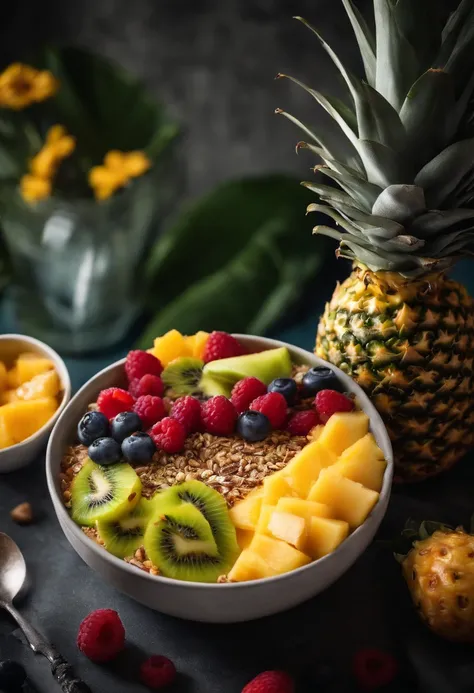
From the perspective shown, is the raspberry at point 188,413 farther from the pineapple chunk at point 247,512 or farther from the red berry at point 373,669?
the red berry at point 373,669

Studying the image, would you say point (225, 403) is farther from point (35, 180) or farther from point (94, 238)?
point (35, 180)

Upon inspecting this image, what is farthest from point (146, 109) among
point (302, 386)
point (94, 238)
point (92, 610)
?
point (92, 610)

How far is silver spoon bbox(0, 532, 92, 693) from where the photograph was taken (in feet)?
3.86

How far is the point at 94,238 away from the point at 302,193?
573mm

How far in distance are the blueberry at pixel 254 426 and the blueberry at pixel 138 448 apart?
158 mm

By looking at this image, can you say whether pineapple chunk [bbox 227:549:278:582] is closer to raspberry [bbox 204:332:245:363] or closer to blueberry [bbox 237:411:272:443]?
blueberry [bbox 237:411:272:443]

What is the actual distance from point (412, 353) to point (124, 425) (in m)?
0.51

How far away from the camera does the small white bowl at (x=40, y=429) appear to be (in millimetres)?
1496

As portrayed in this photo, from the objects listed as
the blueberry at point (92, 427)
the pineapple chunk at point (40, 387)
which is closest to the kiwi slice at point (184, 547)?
the blueberry at point (92, 427)

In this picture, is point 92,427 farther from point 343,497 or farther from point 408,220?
point 408,220

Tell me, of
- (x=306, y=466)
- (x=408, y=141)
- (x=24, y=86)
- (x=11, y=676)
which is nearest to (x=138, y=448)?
(x=306, y=466)

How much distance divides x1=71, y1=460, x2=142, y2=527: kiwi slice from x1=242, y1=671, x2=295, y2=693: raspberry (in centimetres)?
32

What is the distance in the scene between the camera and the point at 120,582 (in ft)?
3.95

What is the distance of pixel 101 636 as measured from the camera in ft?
4.05
